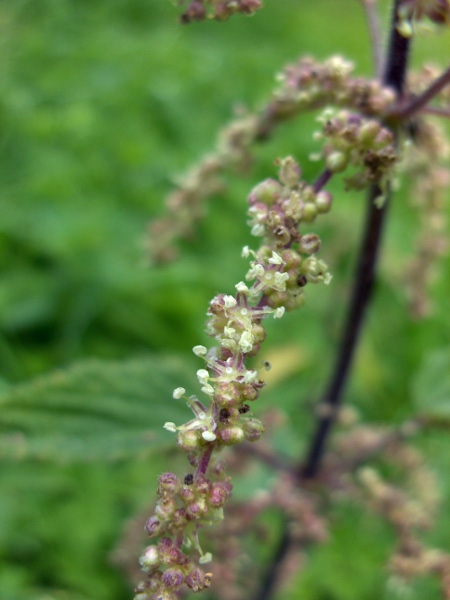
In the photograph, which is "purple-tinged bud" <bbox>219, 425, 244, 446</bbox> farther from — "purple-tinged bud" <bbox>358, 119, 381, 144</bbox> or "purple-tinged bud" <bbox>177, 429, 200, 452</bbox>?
"purple-tinged bud" <bbox>358, 119, 381, 144</bbox>

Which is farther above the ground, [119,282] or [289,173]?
[119,282]

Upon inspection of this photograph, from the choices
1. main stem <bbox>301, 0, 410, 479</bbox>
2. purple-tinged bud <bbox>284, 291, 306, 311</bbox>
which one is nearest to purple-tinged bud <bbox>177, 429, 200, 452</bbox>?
purple-tinged bud <bbox>284, 291, 306, 311</bbox>

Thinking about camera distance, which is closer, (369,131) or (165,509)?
(165,509)

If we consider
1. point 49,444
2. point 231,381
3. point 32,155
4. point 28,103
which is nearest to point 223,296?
point 231,381

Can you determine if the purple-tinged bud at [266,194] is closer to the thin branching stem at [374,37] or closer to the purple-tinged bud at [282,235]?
the purple-tinged bud at [282,235]

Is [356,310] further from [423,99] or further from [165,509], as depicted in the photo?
[165,509]

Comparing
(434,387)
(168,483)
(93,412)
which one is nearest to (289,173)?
(168,483)
